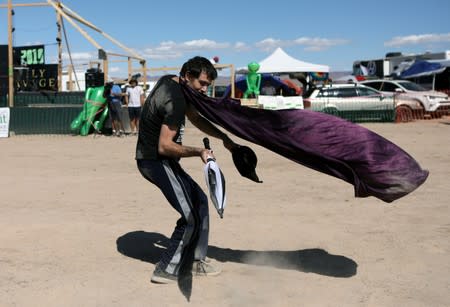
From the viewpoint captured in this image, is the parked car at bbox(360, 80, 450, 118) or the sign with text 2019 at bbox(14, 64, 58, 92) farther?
the parked car at bbox(360, 80, 450, 118)

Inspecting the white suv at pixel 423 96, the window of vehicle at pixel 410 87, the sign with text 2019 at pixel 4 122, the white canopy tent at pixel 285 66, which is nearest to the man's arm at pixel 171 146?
the sign with text 2019 at pixel 4 122

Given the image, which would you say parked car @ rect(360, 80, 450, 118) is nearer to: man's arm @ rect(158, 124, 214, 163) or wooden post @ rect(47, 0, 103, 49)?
wooden post @ rect(47, 0, 103, 49)

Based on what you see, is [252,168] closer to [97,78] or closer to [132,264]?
[132,264]

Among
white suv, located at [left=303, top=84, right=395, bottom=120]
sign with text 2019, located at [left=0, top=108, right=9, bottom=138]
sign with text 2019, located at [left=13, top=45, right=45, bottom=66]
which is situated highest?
sign with text 2019, located at [left=13, top=45, right=45, bottom=66]

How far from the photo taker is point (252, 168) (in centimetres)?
513

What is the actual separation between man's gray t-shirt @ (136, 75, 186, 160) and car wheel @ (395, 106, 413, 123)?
19.0 meters

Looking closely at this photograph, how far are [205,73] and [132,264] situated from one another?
1958 mm

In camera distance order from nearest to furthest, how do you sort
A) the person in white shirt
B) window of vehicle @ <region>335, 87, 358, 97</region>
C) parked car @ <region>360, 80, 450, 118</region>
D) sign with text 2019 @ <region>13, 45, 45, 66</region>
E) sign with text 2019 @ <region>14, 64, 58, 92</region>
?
the person in white shirt, sign with text 2019 @ <region>13, 45, 45, 66</region>, sign with text 2019 @ <region>14, 64, 58, 92</region>, window of vehicle @ <region>335, 87, 358, 97</region>, parked car @ <region>360, 80, 450, 118</region>

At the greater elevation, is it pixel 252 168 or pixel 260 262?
pixel 252 168

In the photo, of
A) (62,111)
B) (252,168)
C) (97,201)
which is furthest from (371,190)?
(62,111)

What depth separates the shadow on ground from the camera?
5.23m

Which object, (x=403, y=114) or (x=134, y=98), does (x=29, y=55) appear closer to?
(x=134, y=98)

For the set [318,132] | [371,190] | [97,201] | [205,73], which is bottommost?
[97,201]

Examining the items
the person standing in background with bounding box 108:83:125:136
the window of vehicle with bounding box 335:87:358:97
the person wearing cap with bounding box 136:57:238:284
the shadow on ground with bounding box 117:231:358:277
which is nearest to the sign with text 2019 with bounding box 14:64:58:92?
the person standing in background with bounding box 108:83:125:136
